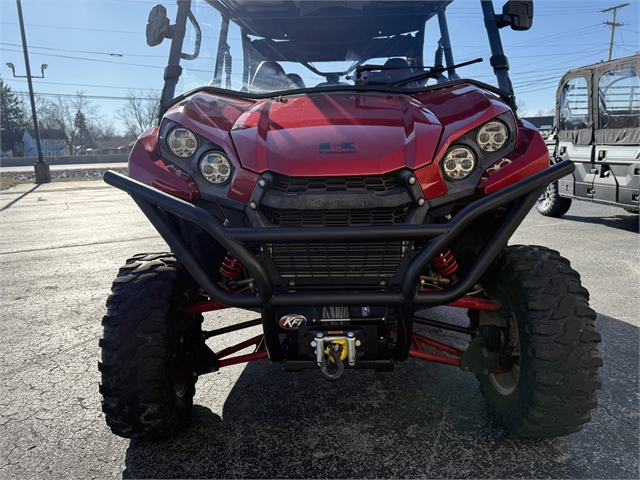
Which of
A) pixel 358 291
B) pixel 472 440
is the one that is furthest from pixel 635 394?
pixel 358 291

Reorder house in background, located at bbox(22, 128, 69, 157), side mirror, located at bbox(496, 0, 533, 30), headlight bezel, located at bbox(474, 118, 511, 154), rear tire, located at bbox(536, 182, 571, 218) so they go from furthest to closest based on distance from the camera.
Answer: house in background, located at bbox(22, 128, 69, 157) → rear tire, located at bbox(536, 182, 571, 218) → side mirror, located at bbox(496, 0, 533, 30) → headlight bezel, located at bbox(474, 118, 511, 154)

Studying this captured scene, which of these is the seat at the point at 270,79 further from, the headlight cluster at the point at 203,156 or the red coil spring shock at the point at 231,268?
the red coil spring shock at the point at 231,268

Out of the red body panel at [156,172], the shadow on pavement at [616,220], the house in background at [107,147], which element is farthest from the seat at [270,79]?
the house in background at [107,147]

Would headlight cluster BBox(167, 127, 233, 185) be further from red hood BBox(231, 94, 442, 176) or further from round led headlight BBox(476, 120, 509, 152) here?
round led headlight BBox(476, 120, 509, 152)

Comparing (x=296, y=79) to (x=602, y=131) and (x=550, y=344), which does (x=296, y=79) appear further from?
(x=602, y=131)

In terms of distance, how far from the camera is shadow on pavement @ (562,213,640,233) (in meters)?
8.32

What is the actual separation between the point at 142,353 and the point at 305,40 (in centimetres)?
234

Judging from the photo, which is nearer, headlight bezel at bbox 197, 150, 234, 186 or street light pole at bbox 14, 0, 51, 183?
headlight bezel at bbox 197, 150, 234, 186

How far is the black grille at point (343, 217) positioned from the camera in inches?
85.0

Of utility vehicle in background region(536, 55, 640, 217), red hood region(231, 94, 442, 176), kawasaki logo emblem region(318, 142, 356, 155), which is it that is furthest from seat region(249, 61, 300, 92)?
utility vehicle in background region(536, 55, 640, 217)

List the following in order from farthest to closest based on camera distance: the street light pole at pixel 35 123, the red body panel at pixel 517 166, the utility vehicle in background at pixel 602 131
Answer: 1. the street light pole at pixel 35 123
2. the utility vehicle in background at pixel 602 131
3. the red body panel at pixel 517 166

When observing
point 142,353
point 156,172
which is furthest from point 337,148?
point 142,353

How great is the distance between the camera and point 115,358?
2305 mm

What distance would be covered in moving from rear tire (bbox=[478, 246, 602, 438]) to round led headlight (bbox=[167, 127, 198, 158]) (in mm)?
1620
